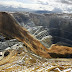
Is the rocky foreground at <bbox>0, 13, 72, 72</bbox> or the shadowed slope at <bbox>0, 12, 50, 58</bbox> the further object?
the shadowed slope at <bbox>0, 12, 50, 58</bbox>

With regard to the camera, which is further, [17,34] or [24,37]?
[17,34]

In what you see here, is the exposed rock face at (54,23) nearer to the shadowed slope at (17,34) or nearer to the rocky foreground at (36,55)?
the rocky foreground at (36,55)

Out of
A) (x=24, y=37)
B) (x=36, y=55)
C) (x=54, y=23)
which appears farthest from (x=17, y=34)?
(x=54, y=23)

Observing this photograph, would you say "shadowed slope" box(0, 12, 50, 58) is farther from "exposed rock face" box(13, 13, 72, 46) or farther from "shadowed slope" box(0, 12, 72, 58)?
"exposed rock face" box(13, 13, 72, 46)

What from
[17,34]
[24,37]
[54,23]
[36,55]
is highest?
[54,23]

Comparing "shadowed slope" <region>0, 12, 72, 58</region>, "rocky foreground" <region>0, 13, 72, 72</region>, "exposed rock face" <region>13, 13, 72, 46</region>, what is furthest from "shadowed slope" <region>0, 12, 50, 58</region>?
"exposed rock face" <region>13, 13, 72, 46</region>

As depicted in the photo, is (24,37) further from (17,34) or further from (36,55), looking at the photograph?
(36,55)

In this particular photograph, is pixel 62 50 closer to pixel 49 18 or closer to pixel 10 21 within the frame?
pixel 10 21

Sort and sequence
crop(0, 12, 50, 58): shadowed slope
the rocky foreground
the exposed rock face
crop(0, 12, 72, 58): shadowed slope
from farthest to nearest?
the exposed rock face, crop(0, 12, 50, 58): shadowed slope, crop(0, 12, 72, 58): shadowed slope, the rocky foreground

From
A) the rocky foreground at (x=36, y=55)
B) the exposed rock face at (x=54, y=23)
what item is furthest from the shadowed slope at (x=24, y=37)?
the exposed rock face at (x=54, y=23)
